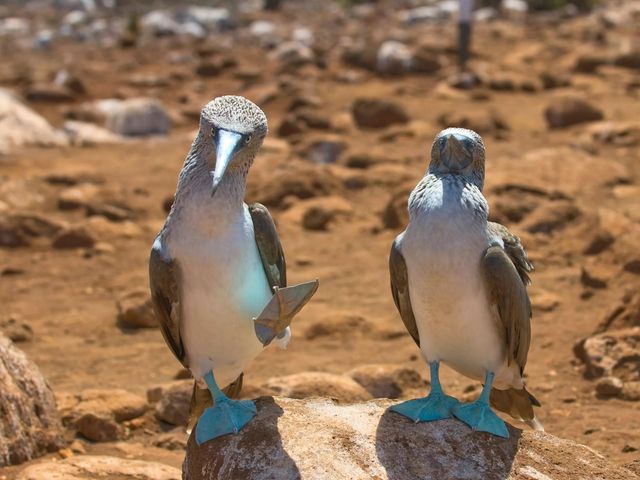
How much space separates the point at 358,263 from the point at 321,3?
1132 inches

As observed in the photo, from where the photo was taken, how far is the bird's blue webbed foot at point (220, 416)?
462 centimetres

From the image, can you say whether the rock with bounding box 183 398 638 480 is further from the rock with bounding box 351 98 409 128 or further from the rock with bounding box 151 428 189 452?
the rock with bounding box 351 98 409 128

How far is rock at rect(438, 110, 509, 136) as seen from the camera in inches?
612

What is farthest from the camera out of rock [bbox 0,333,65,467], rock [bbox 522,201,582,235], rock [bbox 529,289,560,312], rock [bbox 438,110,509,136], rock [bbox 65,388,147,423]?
rock [bbox 438,110,509,136]

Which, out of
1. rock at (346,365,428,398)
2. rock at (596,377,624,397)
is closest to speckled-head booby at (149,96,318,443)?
rock at (346,365,428,398)

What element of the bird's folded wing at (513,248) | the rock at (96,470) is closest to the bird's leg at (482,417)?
the bird's folded wing at (513,248)

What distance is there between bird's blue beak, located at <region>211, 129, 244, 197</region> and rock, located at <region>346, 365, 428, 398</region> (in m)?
2.94

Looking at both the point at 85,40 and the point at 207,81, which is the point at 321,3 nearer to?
the point at 85,40

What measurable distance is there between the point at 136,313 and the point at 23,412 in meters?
3.17

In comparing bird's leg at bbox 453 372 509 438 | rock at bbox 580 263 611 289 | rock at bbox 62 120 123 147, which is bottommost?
rock at bbox 62 120 123 147

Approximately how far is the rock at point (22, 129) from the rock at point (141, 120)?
0.92 m

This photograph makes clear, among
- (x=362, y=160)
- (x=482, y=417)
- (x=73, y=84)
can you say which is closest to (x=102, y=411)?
(x=482, y=417)

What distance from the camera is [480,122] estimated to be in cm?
1564

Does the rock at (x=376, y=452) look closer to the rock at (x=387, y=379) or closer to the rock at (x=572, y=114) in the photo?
the rock at (x=387, y=379)
